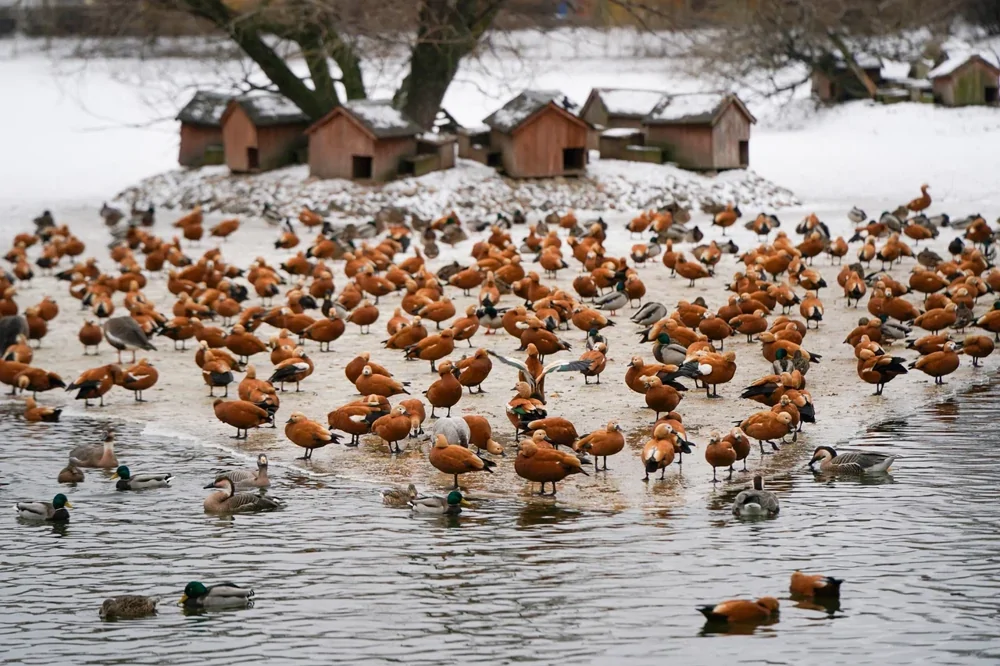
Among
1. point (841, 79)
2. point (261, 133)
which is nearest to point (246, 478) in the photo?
point (261, 133)

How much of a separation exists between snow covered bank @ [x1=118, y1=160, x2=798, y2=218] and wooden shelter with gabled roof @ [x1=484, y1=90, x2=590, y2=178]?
1.35 ft

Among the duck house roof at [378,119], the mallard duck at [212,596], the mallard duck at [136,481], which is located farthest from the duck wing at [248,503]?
the duck house roof at [378,119]

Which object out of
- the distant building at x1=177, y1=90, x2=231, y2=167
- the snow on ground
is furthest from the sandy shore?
the distant building at x1=177, y1=90, x2=231, y2=167

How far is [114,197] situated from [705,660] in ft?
104

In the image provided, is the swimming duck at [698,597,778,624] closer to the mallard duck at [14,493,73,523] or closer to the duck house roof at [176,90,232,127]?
the mallard duck at [14,493,73,523]

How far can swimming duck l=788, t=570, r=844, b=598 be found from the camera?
10914mm

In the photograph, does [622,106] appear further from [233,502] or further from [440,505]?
[233,502]

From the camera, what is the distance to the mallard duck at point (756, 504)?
12.8m

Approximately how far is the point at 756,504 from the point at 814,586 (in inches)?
74.6

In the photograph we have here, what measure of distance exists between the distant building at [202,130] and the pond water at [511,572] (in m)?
25.9

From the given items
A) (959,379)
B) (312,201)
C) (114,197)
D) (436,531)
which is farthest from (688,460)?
(114,197)

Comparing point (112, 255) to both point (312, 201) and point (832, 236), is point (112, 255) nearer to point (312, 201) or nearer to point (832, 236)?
point (312, 201)

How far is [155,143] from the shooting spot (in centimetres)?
5050

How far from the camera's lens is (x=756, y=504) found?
1277 cm
